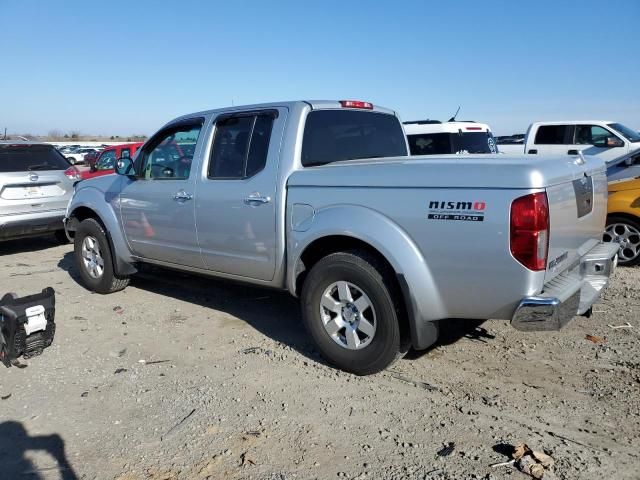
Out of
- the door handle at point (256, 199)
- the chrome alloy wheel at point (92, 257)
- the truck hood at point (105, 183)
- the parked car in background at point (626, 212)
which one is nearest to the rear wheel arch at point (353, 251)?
the door handle at point (256, 199)

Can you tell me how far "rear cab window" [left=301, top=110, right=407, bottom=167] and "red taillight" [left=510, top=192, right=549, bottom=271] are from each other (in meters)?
1.79

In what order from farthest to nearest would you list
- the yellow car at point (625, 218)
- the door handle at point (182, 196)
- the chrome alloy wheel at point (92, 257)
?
the yellow car at point (625, 218)
the chrome alloy wheel at point (92, 257)
the door handle at point (182, 196)

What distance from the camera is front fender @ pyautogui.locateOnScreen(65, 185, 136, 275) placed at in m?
5.88

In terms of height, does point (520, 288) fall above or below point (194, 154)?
below

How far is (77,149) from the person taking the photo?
31.5 meters

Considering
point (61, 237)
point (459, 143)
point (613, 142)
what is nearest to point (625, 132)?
point (613, 142)

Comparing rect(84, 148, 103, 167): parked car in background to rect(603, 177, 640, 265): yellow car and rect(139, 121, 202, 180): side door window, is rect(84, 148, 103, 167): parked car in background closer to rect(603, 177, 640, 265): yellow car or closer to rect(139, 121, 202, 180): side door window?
rect(139, 121, 202, 180): side door window

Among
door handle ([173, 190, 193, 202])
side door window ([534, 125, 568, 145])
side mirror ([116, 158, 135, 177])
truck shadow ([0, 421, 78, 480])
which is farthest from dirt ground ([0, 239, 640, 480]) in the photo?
side door window ([534, 125, 568, 145])

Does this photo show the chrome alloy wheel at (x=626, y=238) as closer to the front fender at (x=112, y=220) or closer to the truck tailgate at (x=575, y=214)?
the truck tailgate at (x=575, y=214)

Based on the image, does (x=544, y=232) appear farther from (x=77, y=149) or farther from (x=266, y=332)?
(x=77, y=149)

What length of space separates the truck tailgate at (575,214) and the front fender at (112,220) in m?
4.29

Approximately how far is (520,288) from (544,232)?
1.16 ft

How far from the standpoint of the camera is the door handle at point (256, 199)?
14.1 feet

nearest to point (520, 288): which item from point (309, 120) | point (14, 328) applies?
point (309, 120)
